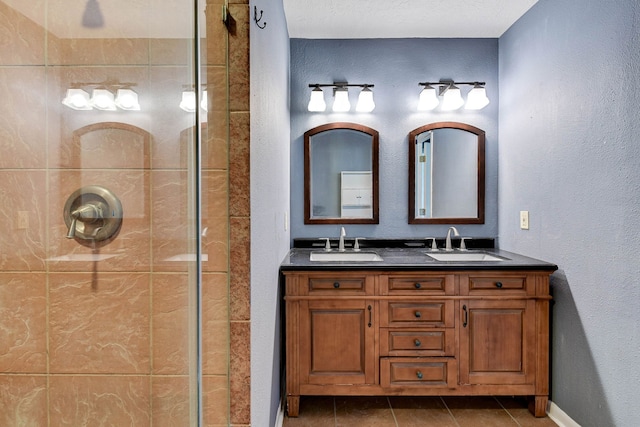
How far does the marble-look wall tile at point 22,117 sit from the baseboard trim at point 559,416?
246 centimetres

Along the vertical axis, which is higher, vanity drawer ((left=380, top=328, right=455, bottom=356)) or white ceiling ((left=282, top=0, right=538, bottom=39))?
white ceiling ((left=282, top=0, right=538, bottom=39))

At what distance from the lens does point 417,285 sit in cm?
207

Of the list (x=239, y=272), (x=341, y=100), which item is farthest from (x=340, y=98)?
(x=239, y=272)

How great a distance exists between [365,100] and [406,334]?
1.56m

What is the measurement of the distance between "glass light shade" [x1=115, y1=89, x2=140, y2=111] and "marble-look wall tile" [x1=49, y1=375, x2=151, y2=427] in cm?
62

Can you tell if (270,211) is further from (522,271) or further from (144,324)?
(522,271)

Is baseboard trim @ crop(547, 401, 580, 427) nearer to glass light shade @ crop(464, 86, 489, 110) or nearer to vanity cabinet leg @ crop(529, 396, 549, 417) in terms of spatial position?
vanity cabinet leg @ crop(529, 396, 549, 417)

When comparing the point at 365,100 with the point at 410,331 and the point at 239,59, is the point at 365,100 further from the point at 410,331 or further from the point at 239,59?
the point at 239,59

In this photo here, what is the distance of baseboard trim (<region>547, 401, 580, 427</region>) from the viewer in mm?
1946

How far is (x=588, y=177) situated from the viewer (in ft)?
5.91

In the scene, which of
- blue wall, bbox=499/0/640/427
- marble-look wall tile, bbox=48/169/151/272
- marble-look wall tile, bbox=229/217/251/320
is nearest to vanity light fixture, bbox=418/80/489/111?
blue wall, bbox=499/0/640/427

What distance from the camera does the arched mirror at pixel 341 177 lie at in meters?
2.73

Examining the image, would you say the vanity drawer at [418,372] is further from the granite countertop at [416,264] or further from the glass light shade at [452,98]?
the glass light shade at [452,98]

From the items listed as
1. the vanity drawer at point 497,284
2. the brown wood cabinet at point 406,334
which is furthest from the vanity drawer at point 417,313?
the vanity drawer at point 497,284
